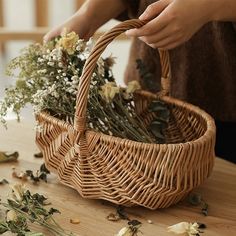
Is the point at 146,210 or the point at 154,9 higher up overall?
the point at 154,9

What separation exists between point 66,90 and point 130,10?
429 millimetres

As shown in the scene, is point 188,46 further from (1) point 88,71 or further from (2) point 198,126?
(1) point 88,71

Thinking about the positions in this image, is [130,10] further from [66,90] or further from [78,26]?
[66,90]

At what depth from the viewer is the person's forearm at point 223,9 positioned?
2.88ft

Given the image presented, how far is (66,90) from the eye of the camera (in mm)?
878

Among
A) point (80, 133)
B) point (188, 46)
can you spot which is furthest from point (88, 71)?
point (188, 46)

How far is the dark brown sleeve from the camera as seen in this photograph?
121cm

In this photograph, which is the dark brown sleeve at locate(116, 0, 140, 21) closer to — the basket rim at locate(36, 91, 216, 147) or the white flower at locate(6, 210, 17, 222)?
the basket rim at locate(36, 91, 216, 147)

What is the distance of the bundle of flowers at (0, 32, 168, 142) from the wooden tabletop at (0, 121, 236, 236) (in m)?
0.13

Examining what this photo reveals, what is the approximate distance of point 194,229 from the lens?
75 cm

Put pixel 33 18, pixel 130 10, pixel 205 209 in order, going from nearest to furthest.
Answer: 1. pixel 205 209
2. pixel 130 10
3. pixel 33 18

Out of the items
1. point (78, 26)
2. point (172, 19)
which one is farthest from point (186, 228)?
point (78, 26)

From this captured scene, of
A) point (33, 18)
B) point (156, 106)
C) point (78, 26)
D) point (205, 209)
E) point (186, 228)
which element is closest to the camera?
point (186, 228)

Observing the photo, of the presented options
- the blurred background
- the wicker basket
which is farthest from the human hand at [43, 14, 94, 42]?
the blurred background
